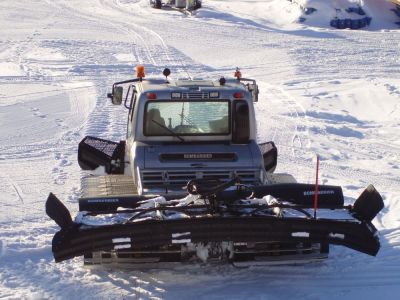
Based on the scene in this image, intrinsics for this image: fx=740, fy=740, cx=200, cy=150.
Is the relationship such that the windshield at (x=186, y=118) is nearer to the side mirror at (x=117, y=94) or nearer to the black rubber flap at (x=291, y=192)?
the side mirror at (x=117, y=94)

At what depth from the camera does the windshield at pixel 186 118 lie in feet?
29.8

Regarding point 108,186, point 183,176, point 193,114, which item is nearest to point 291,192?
point 183,176

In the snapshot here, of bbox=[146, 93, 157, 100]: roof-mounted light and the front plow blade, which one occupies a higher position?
bbox=[146, 93, 157, 100]: roof-mounted light

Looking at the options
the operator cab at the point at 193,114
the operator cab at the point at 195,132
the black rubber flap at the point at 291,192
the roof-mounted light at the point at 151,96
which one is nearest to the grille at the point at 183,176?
the operator cab at the point at 195,132

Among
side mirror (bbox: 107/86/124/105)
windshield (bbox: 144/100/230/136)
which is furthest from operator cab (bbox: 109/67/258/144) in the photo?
side mirror (bbox: 107/86/124/105)

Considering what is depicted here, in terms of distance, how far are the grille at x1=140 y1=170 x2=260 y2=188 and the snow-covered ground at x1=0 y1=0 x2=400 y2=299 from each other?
112 cm

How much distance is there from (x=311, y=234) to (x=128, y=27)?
72.9ft

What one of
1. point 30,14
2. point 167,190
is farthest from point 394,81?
point 30,14

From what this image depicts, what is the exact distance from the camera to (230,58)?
2241 cm

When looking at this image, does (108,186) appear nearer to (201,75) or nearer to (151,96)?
(151,96)

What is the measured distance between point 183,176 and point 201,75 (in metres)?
11.4

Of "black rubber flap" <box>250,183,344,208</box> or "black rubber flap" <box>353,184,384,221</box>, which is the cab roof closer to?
"black rubber flap" <box>250,183,344,208</box>

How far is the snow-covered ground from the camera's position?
7.68 meters

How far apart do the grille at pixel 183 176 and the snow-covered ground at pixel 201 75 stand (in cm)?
112
